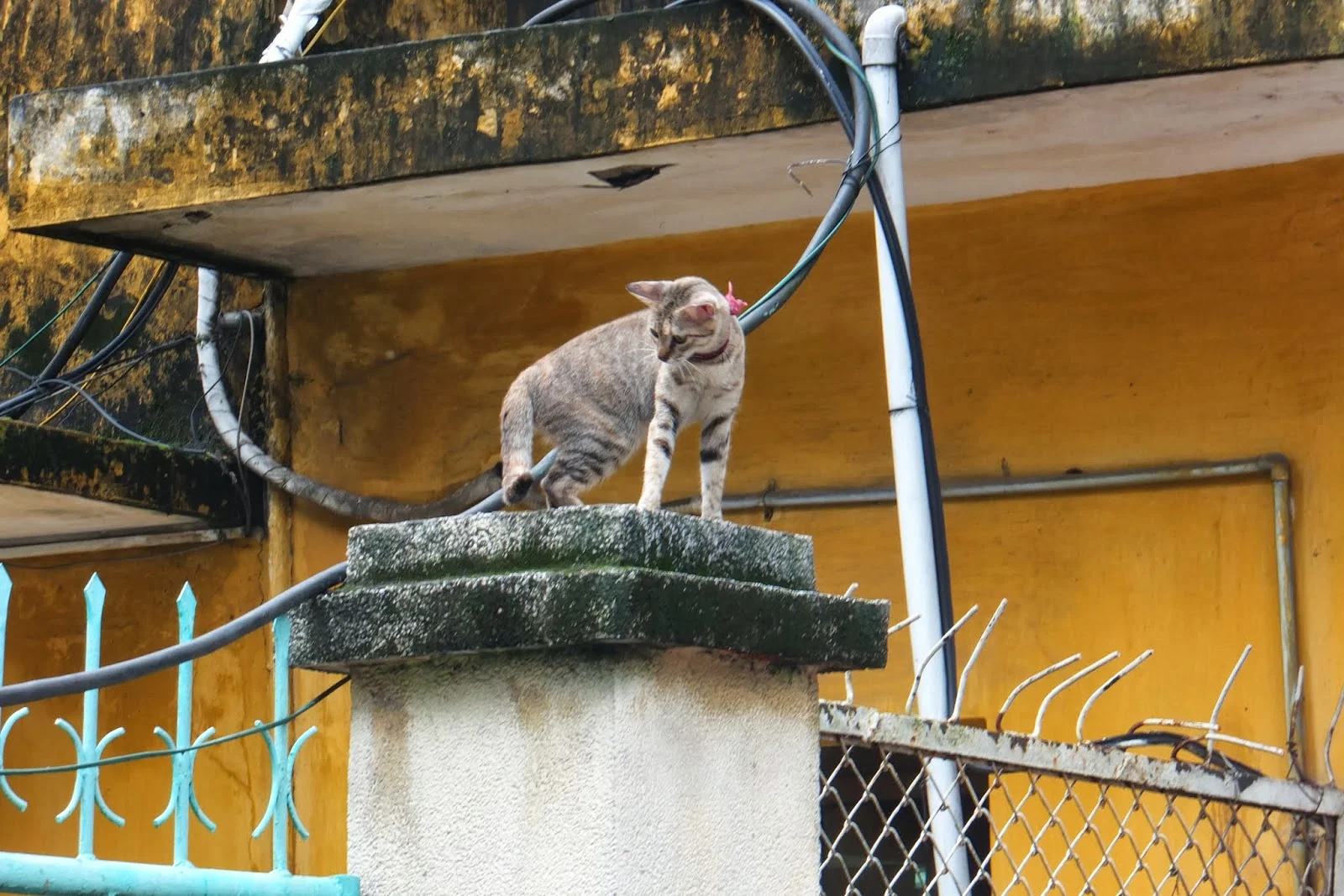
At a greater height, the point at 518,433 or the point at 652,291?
the point at 652,291

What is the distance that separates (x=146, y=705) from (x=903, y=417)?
3.67m

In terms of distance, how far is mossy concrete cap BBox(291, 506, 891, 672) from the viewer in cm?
269

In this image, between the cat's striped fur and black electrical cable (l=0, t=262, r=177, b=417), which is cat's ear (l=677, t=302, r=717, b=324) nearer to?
the cat's striped fur

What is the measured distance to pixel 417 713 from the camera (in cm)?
286

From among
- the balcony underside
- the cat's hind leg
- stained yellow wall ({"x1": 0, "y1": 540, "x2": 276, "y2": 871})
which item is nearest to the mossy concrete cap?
the cat's hind leg

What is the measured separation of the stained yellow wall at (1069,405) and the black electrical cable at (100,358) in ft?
4.56

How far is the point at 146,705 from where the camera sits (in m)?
7.74

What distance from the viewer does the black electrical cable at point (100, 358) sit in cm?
791

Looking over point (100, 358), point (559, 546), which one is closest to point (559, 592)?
point (559, 546)

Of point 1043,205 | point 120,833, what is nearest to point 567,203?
point 1043,205

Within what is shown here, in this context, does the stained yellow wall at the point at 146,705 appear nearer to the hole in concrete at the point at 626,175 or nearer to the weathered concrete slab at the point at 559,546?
the hole in concrete at the point at 626,175

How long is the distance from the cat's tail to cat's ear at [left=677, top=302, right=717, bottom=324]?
0.47 m

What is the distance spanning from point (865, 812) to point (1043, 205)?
247 centimetres

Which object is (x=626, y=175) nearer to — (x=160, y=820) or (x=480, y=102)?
(x=480, y=102)
